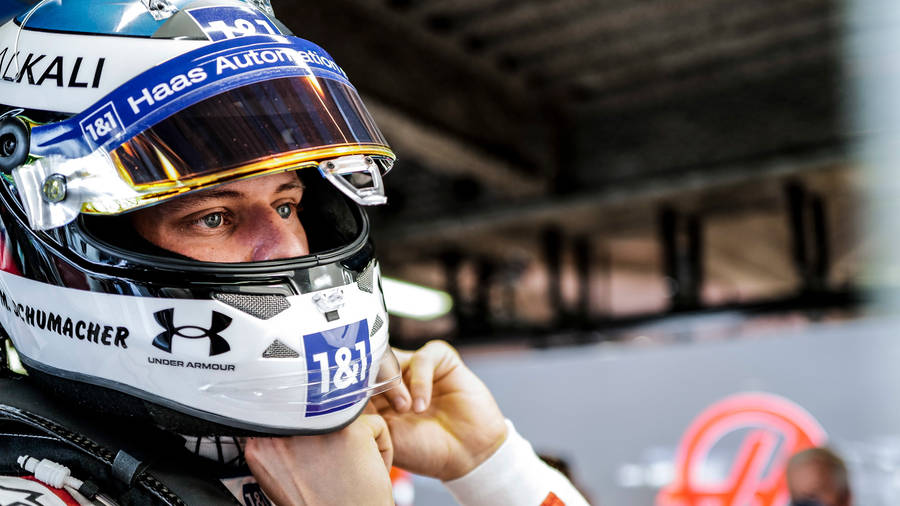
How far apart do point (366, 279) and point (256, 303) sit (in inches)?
6.2

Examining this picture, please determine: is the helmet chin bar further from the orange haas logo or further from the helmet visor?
the orange haas logo

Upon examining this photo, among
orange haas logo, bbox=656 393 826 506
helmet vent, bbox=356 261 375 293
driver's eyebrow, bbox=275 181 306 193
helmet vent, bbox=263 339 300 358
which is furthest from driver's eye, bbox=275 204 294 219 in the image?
orange haas logo, bbox=656 393 826 506

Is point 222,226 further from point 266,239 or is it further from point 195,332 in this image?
point 195,332

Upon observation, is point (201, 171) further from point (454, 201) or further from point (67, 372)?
point (454, 201)

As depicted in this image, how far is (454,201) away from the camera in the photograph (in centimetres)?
584

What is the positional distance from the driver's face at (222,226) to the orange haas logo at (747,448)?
440 cm

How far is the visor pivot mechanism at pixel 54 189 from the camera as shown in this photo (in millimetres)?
951

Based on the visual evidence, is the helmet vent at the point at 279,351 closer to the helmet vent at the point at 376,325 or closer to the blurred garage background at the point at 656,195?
the helmet vent at the point at 376,325

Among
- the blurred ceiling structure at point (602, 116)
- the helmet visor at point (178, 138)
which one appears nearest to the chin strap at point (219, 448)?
the helmet visor at point (178, 138)

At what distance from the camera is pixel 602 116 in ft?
16.4

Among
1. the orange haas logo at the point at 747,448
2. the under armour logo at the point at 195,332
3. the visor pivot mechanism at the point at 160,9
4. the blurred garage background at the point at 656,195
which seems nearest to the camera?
the under armour logo at the point at 195,332

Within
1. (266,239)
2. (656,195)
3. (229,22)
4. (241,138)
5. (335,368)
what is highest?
(229,22)

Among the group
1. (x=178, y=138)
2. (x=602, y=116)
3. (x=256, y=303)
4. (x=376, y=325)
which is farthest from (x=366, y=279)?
(x=602, y=116)

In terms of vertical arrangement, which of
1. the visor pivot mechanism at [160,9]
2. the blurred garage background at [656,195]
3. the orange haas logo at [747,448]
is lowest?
the orange haas logo at [747,448]
